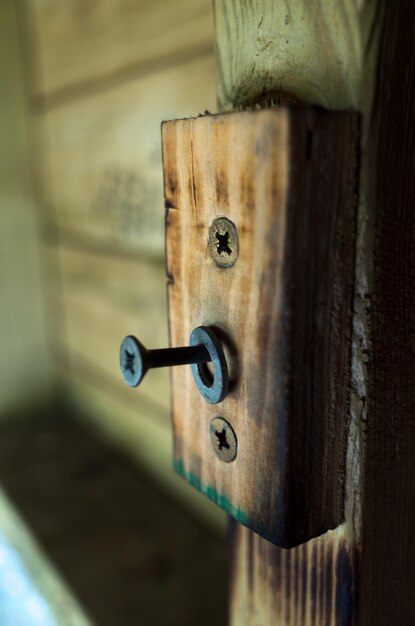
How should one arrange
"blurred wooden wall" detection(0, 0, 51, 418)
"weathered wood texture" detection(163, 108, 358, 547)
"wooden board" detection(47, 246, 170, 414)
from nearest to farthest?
1. "weathered wood texture" detection(163, 108, 358, 547)
2. "wooden board" detection(47, 246, 170, 414)
3. "blurred wooden wall" detection(0, 0, 51, 418)

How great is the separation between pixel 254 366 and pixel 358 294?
0.06 meters

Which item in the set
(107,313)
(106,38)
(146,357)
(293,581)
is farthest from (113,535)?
(106,38)

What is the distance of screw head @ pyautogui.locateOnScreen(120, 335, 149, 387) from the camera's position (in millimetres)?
273

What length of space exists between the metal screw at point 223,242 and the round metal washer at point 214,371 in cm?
4

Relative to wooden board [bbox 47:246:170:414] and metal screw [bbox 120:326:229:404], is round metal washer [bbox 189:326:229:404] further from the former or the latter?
wooden board [bbox 47:246:170:414]

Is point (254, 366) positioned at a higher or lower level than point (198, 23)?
lower

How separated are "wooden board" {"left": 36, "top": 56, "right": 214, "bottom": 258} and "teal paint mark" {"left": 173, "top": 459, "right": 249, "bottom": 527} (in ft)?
1.66

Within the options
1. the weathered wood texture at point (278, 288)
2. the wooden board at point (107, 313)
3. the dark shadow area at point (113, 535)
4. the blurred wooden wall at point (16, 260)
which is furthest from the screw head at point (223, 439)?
the blurred wooden wall at point (16, 260)

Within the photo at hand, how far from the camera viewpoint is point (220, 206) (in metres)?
0.28

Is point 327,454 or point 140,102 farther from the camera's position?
point 140,102

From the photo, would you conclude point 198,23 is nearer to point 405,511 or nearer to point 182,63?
point 182,63

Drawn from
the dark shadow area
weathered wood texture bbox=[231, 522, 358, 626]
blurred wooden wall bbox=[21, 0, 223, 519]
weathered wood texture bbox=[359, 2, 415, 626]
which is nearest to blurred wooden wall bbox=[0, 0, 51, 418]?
blurred wooden wall bbox=[21, 0, 223, 519]

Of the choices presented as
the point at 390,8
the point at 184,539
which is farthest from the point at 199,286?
the point at 184,539

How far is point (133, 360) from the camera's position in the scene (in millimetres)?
281
